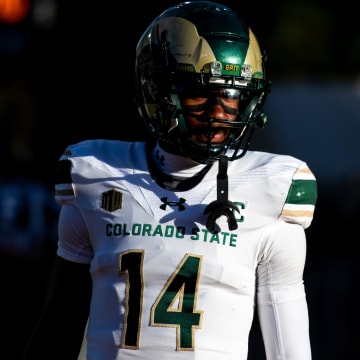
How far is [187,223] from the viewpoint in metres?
3.07

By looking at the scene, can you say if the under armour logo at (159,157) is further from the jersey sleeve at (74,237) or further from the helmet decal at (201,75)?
the jersey sleeve at (74,237)

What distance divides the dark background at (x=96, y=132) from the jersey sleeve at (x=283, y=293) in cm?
389

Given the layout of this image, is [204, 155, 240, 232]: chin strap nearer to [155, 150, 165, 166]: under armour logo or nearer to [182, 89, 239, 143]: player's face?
[182, 89, 239, 143]: player's face

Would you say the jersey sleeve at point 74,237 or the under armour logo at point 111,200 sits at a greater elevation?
the under armour logo at point 111,200

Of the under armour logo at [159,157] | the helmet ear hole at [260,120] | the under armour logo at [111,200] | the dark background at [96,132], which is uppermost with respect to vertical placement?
the helmet ear hole at [260,120]

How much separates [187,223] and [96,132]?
6.53 metres

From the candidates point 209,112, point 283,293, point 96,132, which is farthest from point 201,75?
point 96,132

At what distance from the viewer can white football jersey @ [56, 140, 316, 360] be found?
118 inches

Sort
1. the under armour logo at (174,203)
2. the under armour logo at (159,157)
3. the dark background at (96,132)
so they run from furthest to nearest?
1. the dark background at (96,132)
2. the under armour logo at (159,157)
3. the under armour logo at (174,203)

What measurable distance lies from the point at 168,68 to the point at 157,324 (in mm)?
764

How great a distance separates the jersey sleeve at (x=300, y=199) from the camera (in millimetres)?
3121

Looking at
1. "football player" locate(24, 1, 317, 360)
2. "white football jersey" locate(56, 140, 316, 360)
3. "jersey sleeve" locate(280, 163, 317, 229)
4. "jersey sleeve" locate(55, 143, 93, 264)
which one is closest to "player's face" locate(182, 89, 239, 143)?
"football player" locate(24, 1, 317, 360)

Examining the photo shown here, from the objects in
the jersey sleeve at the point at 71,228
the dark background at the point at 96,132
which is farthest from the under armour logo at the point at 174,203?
the dark background at the point at 96,132
